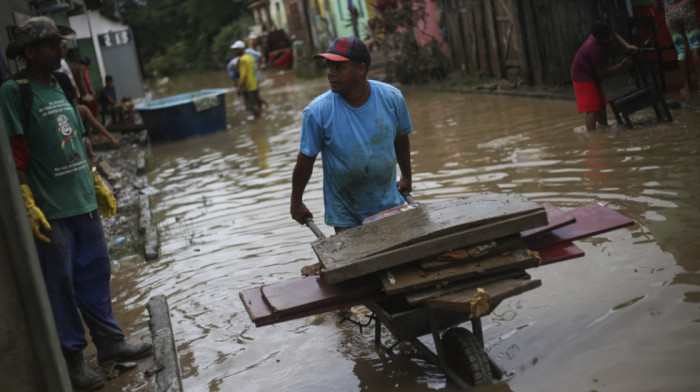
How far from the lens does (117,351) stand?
193 inches

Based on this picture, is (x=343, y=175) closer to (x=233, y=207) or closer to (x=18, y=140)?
(x=18, y=140)

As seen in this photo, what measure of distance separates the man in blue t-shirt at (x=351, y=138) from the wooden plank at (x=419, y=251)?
3.50 feet

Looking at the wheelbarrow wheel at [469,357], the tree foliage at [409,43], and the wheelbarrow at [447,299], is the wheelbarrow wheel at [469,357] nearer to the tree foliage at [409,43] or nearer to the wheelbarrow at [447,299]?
the wheelbarrow at [447,299]

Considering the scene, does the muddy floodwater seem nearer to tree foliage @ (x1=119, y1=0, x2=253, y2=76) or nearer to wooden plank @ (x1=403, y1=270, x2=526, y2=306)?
wooden plank @ (x1=403, y1=270, x2=526, y2=306)

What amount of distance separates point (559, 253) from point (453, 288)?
0.69 m

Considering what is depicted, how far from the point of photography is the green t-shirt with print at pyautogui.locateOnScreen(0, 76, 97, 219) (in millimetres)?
4258

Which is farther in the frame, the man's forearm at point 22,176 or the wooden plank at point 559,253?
the man's forearm at point 22,176

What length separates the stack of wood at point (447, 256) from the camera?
11.5ft

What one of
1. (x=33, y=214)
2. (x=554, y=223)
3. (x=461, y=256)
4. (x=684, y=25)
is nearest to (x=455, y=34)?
(x=684, y=25)

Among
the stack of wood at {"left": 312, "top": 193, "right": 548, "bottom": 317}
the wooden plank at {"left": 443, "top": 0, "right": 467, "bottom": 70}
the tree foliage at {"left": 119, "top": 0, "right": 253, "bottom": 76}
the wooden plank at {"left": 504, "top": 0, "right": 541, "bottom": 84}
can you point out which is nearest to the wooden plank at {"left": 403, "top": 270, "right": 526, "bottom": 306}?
the stack of wood at {"left": 312, "top": 193, "right": 548, "bottom": 317}

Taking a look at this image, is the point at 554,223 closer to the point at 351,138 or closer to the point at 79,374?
the point at 351,138

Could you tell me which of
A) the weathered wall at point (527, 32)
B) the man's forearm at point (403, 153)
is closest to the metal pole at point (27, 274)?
the man's forearm at point (403, 153)

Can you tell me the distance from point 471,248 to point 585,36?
11.4m

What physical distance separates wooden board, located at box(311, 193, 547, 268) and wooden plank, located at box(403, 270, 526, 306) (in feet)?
0.80
